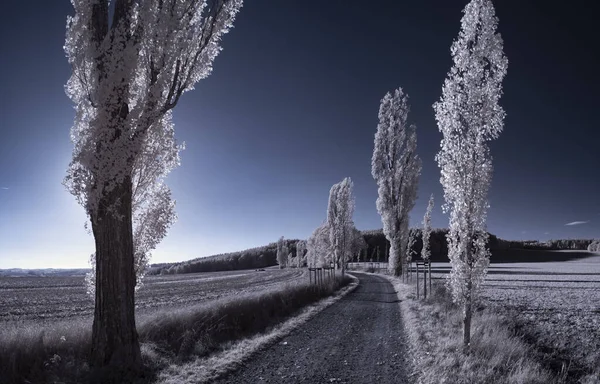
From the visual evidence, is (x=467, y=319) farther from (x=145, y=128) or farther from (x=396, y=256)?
(x=396, y=256)

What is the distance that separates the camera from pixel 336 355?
851 centimetres

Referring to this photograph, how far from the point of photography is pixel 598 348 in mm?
9172

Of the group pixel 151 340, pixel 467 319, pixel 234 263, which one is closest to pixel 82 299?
pixel 151 340

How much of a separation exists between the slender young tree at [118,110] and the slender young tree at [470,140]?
6845mm

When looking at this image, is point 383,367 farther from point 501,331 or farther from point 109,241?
point 109,241

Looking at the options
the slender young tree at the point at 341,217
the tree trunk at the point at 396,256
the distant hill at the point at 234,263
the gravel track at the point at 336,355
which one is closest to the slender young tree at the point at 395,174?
the tree trunk at the point at 396,256

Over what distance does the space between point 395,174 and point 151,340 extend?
2777cm

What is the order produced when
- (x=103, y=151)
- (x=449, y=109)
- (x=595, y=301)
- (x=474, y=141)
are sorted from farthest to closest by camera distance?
(x=595, y=301) → (x=449, y=109) → (x=474, y=141) → (x=103, y=151)

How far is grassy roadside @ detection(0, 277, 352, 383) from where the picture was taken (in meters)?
6.16

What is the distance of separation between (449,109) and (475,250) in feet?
12.8

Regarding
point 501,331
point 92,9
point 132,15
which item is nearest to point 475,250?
point 501,331

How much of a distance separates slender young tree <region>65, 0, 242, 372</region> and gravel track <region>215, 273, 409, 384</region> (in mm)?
2526

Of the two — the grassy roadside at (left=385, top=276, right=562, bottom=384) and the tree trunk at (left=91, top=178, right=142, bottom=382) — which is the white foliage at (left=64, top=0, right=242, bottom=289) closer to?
the tree trunk at (left=91, top=178, right=142, bottom=382)

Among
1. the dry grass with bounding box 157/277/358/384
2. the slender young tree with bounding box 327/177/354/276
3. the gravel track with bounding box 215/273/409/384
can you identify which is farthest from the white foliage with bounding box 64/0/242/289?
the slender young tree with bounding box 327/177/354/276
